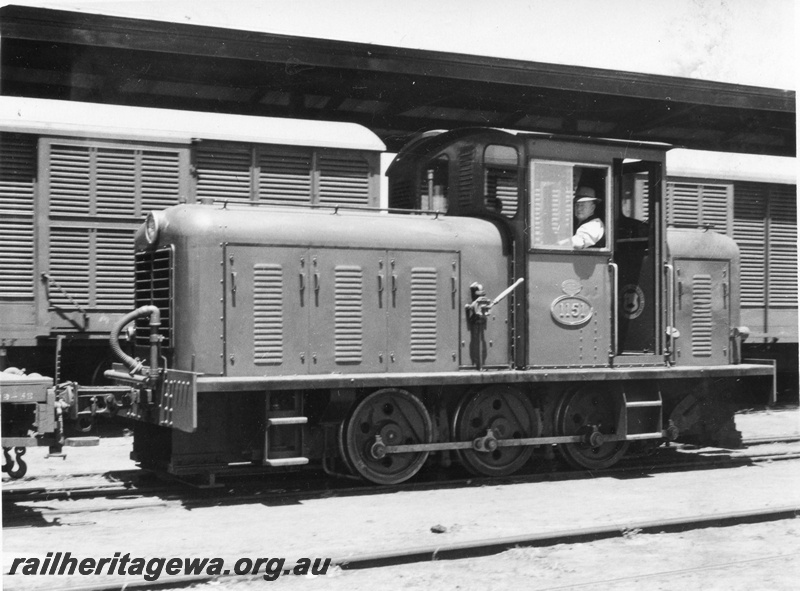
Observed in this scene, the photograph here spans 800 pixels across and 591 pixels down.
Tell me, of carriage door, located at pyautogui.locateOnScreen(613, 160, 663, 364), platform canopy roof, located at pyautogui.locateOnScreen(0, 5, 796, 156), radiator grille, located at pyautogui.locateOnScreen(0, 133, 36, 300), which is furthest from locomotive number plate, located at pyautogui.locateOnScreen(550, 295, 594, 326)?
radiator grille, located at pyautogui.locateOnScreen(0, 133, 36, 300)

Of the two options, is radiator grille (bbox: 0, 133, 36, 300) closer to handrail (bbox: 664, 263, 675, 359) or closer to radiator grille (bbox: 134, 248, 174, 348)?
radiator grille (bbox: 134, 248, 174, 348)

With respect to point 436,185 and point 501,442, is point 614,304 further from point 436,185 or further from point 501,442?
point 436,185

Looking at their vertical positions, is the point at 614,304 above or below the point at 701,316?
above

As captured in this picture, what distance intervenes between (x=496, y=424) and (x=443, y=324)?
113 centimetres

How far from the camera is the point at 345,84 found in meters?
14.6

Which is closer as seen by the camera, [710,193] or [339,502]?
[339,502]

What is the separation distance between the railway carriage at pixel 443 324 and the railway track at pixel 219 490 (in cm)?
21

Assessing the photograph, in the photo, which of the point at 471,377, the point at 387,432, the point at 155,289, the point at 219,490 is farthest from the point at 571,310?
the point at 155,289

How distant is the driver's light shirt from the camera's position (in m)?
A: 9.12

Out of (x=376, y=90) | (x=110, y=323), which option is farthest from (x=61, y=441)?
(x=376, y=90)

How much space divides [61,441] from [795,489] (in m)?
6.44

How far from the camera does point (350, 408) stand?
845 centimetres

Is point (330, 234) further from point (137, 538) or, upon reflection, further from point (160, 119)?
point (160, 119)

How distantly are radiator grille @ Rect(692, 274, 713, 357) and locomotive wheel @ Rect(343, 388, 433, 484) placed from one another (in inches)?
127
